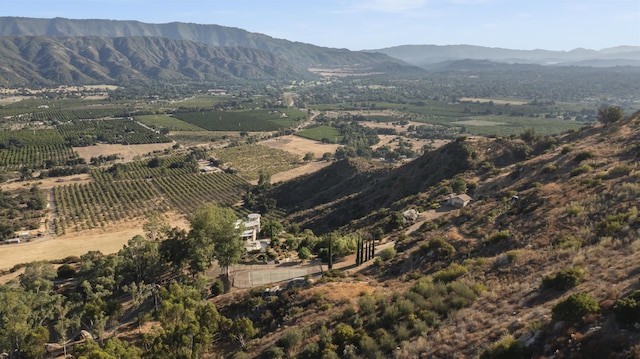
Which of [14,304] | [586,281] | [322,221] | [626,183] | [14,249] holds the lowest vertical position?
[14,249]

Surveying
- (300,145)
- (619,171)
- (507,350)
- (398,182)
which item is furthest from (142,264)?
(300,145)

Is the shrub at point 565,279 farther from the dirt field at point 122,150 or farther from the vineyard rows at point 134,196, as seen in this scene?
the dirt field at point 122,150

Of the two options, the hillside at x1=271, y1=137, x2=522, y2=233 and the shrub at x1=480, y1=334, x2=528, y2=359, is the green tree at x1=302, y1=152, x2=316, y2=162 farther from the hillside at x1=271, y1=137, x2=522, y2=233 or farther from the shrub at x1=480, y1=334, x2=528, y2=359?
the shrub at x1=480, y1=334, x2=528, y2=359

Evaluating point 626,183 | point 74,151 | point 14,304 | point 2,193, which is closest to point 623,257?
point 626,183

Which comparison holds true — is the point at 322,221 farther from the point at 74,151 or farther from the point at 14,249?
the point at 74,151

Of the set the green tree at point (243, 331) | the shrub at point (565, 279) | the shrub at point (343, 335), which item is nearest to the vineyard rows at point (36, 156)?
the green tree at point (243, 331)

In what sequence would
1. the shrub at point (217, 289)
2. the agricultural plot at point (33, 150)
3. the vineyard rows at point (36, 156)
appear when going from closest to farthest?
1. the shrub at point (217, 289)
2. the vineyard rows at point (36, 156)
3. the agricultural plot at point (33, 150)

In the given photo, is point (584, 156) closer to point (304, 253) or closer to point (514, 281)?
point (514, 281)
